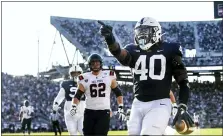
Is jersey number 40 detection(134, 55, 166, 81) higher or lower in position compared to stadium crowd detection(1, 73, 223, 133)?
higher

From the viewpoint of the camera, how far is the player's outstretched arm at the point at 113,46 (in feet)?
18.4

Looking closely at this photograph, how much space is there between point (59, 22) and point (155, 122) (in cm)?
3816

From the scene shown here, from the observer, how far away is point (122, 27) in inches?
1799

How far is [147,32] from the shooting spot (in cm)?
593

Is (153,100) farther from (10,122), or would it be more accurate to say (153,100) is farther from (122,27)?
(122,27)

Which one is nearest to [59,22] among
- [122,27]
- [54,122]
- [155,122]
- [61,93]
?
[122,27]

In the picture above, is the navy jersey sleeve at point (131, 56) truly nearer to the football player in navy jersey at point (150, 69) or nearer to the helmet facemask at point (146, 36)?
the football player in navy jersey at point (150, 69)

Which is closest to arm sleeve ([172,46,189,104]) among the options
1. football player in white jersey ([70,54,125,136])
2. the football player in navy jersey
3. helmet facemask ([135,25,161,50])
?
the football player in navy jersey

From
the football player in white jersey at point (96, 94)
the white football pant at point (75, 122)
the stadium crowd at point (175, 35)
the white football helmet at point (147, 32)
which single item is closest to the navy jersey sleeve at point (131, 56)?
the white football helmet at point (147, 32)

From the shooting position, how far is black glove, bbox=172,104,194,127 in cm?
543

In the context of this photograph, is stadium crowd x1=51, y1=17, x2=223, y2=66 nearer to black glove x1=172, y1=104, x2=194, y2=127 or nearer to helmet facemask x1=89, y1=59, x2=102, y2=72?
helmet facemask x1=89, y1=59, x2=102, y2=72

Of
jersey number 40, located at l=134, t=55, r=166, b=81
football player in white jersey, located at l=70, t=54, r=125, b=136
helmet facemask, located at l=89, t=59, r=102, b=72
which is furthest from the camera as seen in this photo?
helmet facemask, located at l=89, t=59, r=102, b=72

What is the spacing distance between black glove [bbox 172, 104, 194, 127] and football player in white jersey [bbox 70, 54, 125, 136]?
2.90 meters

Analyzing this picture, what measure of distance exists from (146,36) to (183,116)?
1114mm
